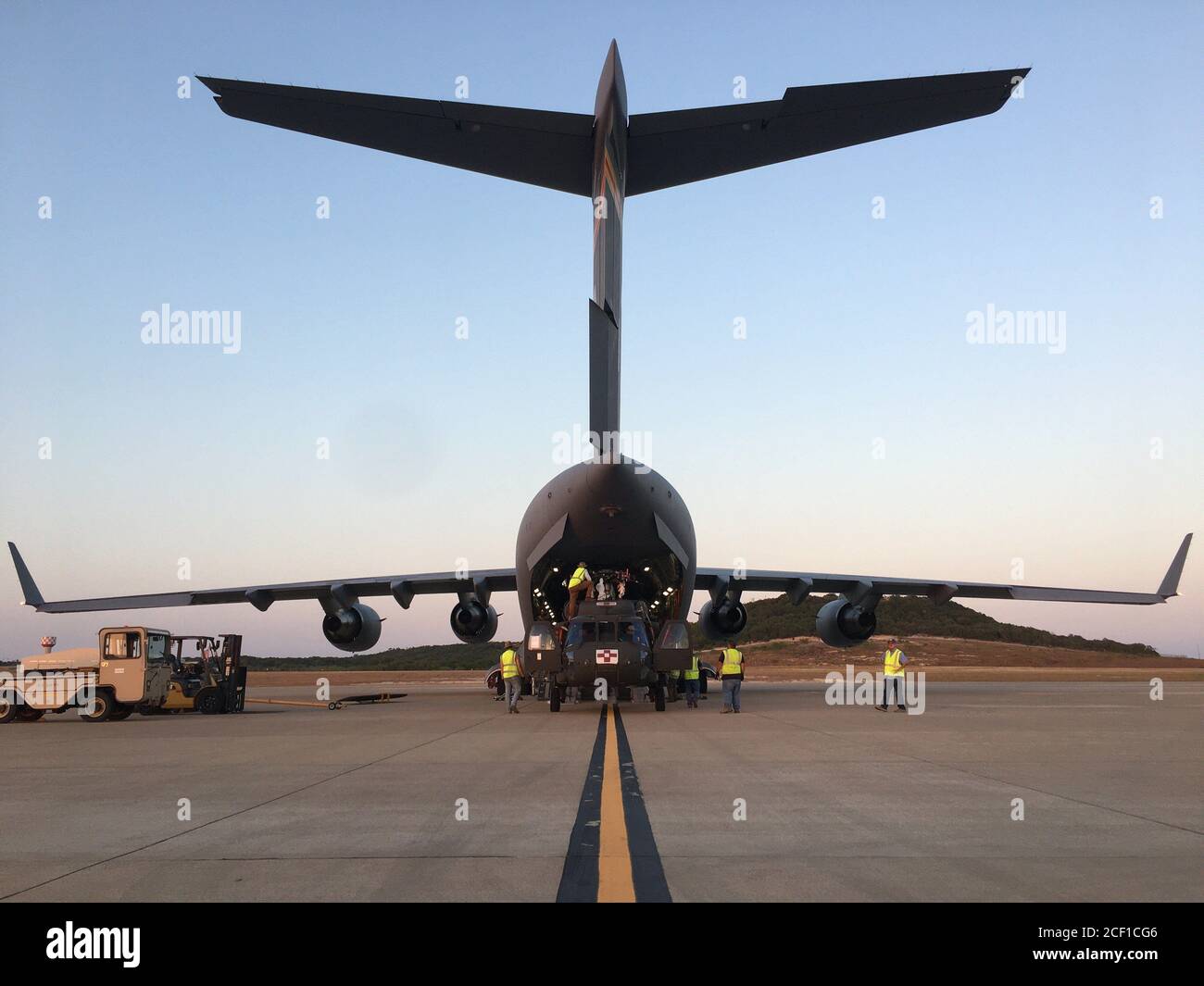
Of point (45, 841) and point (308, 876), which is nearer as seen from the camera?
point (308, 876)

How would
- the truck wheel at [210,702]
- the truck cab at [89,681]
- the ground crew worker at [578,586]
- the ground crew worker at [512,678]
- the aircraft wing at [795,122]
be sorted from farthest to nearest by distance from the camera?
the truck wheel at [210,702] → the ground crew worker at [578,586] → the ground crew worker at [512,678] → the truck cab at [89,681] → the aircraft wing at [795,122]

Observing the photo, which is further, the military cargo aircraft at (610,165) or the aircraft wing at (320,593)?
the aircraft wing at (320,593)

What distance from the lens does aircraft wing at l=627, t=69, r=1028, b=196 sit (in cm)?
966

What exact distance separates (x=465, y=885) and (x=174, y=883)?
140 cm

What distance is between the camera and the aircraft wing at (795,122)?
9.66 meters

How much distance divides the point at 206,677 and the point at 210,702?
21.1 inches

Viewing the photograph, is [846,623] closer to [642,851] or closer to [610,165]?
[610,165]

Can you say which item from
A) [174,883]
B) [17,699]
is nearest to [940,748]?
[174,883]

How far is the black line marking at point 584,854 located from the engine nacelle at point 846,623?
715 inches

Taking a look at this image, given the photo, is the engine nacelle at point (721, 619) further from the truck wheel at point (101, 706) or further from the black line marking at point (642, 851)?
the black line marking at point (642, 851)

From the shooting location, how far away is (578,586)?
19906 mm

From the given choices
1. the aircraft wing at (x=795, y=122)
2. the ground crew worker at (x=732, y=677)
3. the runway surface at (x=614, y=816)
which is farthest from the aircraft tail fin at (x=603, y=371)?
the ground crew worker at (x=732, y=677)
